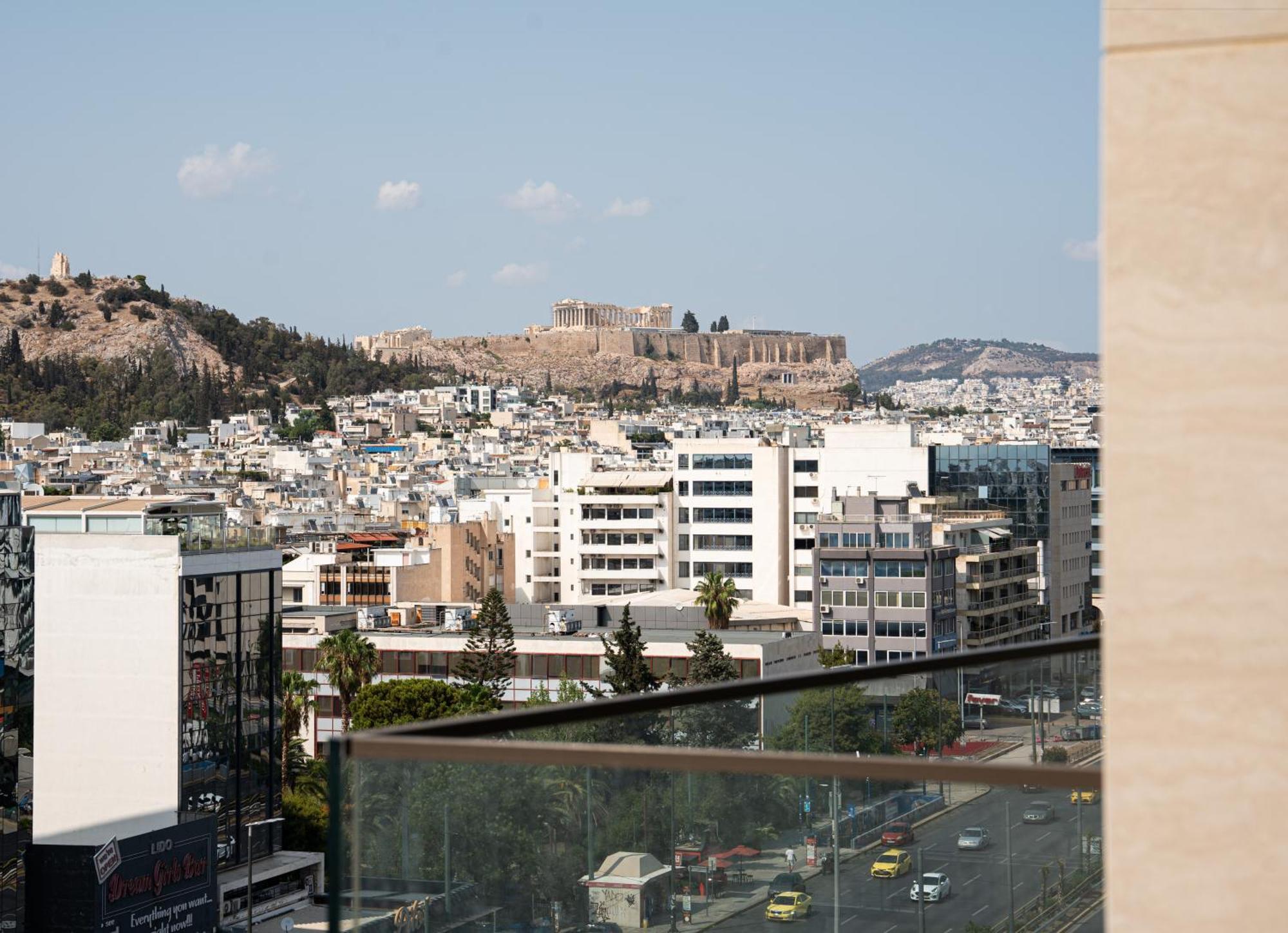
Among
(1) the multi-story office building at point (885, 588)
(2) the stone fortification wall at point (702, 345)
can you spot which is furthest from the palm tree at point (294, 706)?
(2) the stone fortification wall at point (702, 345)

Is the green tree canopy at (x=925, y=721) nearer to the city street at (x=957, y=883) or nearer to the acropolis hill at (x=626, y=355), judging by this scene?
the city street at (x=957, y=883)

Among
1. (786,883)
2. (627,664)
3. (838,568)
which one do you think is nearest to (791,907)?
(786,883)

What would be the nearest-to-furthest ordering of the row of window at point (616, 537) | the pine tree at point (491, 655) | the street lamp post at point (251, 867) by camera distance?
1. the street lamp post at point (251, 867)
2. the pine tree at point (491, 655)
3. the row of window at point (616, 537)

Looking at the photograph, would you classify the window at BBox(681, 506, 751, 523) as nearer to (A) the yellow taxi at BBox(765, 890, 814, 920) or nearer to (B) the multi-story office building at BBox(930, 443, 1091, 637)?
(B) the multi-story office building at BBox(930, 443, 1091, 637)

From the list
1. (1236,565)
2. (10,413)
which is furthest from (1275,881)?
(10,413)

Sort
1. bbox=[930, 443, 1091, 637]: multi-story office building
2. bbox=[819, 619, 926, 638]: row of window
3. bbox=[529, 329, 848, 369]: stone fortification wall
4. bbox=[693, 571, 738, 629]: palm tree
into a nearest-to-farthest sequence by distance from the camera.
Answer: bbox=[819, 619, 926, 638]: row of window → bbox=[693, 571, 738, 629]: palm tree → bbox=[930, 443, 1091, 637]: multi-story office building → bbox=[529, 329, 848, 369]: stone fortification wall

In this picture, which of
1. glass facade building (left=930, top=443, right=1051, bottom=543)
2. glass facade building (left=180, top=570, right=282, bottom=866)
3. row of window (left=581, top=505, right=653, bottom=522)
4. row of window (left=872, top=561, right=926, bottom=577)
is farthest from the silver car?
row of window (left=581, top=505, right=653, bottom=522)
